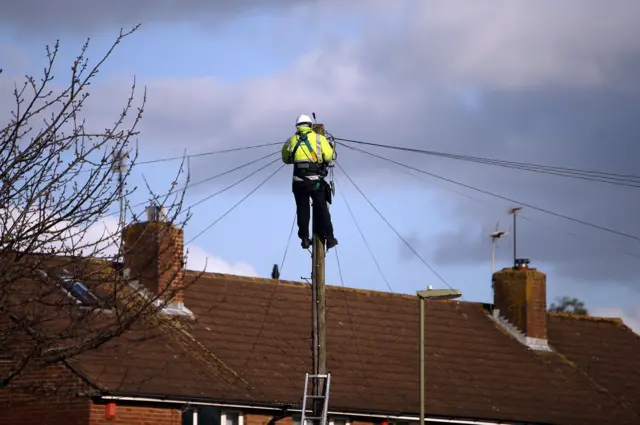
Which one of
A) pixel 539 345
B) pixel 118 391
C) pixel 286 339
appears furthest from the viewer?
pixel 539 345

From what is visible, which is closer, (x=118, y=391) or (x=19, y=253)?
(x=19, y=253)

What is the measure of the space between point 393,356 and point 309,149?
13.0m

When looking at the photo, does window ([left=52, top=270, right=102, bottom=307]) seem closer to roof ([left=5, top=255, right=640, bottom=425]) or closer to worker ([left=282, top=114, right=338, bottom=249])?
worker ([left=282, top=114, right=338, bottom=249])

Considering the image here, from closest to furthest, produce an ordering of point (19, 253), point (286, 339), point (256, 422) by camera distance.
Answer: point (19, 253) → point (256, 422) → point (286, 339)

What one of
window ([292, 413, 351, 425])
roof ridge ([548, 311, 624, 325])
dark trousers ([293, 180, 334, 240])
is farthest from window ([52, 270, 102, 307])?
roof ridge ([548, 311, 624, 325])

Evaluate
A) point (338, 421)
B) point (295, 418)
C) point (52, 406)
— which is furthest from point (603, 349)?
point (52, 406)

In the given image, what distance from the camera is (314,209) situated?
62.4ft

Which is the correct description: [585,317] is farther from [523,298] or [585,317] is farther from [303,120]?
[303,120]

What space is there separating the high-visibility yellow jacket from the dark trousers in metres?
0.37

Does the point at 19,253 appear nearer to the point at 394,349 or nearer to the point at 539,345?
the point at 394,349

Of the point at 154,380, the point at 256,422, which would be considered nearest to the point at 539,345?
the point at 256,422

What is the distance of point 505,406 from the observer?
30438 mm

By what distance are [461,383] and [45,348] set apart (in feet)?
61.5

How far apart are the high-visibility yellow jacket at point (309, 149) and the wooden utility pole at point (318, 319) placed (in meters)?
1.11
